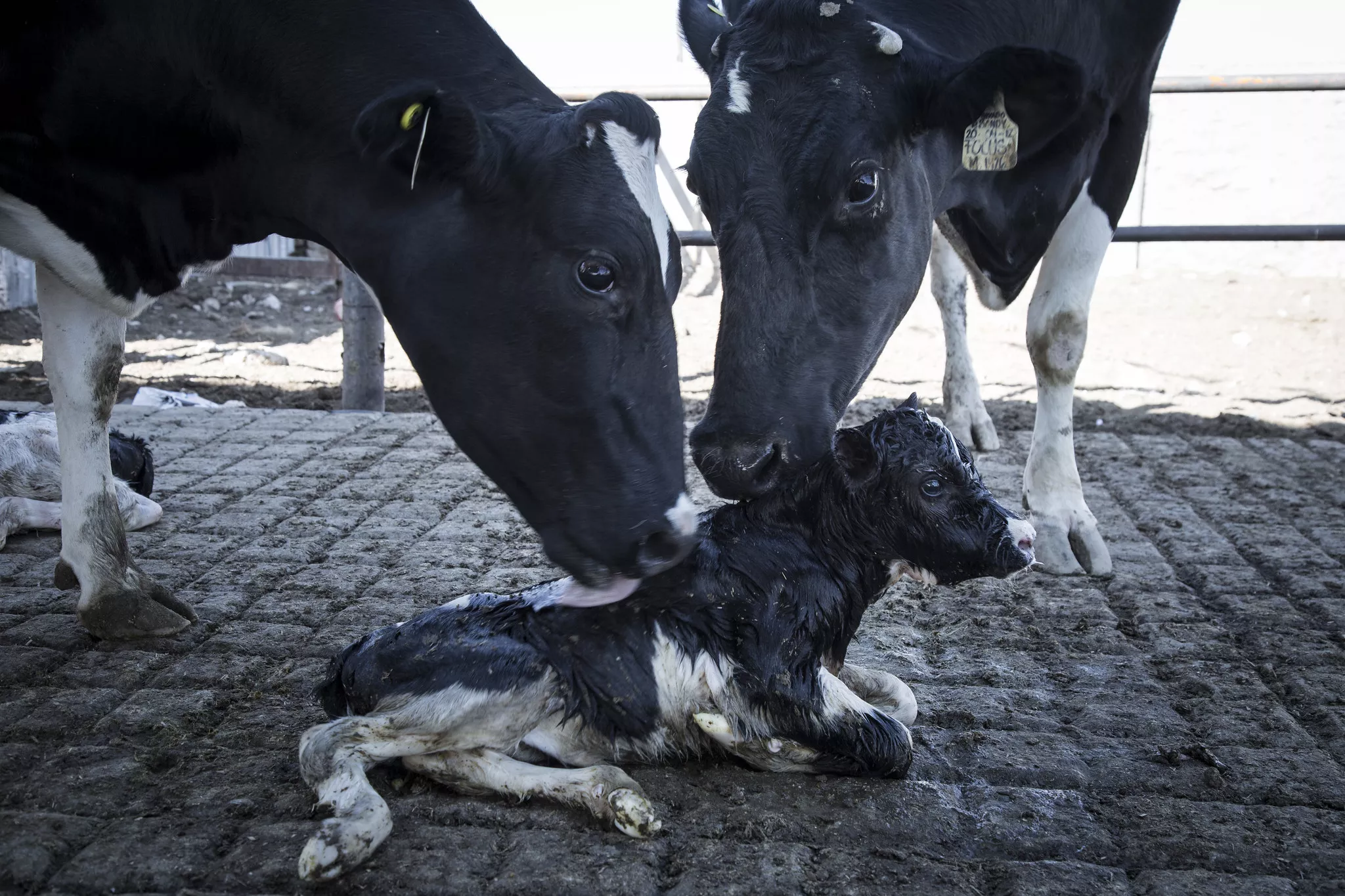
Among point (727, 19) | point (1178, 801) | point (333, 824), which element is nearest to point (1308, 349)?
point (727, 19)

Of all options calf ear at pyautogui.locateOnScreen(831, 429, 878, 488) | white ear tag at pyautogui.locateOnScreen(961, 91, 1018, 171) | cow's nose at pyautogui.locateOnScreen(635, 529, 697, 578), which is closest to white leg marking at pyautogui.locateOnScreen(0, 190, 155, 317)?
cow's nose at pyautogui.locateOnScreen(635, 529, 697, 578)

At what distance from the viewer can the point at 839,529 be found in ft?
9.44

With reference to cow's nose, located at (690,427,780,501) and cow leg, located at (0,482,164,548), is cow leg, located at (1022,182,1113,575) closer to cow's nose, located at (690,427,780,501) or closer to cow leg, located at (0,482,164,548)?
cow's nose, located at (690,427,780,501)

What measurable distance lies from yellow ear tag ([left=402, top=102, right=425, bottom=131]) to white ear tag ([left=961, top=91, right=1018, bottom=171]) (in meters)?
2.06

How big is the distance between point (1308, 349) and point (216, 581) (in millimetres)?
9274

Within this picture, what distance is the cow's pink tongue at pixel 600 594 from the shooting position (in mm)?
2713

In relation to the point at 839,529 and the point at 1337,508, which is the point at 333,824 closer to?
the point at 839,529

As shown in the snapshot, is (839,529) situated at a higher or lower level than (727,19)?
lower

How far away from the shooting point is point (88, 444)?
383 cm

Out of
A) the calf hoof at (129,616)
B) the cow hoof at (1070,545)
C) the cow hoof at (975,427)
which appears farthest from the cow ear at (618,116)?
the cow hoof at (975,427)

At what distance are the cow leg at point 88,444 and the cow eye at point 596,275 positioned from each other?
187 cm

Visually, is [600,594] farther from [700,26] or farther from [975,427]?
[975,427]

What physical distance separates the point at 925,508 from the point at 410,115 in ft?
4.83

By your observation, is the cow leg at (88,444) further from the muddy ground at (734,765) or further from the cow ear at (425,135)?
the cow ear at (425,135)
